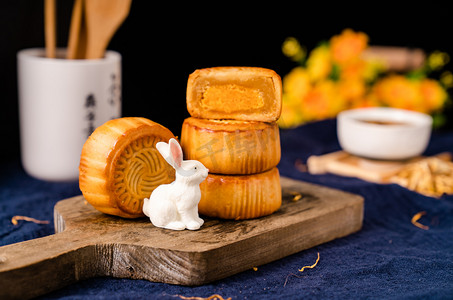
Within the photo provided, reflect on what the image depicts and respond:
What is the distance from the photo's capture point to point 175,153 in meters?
0.72

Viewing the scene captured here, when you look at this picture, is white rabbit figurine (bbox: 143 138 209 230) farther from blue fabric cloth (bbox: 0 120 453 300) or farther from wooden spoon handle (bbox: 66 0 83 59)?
wooden spoon handle (bbox: 66 0 83 59)

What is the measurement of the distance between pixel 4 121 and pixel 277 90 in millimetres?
748

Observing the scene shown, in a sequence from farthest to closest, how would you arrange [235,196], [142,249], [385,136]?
[385,136] < [235,196] < [142,249]

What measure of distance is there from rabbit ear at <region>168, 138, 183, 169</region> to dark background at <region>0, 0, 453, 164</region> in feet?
2.20

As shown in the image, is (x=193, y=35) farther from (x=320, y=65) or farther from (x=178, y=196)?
(x=178, y=196)

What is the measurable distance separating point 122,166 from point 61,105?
360 millimetres

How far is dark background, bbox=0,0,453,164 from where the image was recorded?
1.22 m

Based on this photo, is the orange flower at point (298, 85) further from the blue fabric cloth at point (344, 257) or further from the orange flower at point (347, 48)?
the blue fabric cloth at point (344, 257)

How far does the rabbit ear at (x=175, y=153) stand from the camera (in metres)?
0.72

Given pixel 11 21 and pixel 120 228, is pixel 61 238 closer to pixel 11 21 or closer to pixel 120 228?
pixel 120 228

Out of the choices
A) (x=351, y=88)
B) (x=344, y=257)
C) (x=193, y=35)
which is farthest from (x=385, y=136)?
(x=193, y=35)

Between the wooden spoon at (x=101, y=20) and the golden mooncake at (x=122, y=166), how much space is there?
14.4 inches

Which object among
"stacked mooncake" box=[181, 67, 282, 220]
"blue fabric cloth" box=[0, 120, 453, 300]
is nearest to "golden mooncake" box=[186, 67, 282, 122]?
"stacked mooncake" box=[181, 67, 282, 220]

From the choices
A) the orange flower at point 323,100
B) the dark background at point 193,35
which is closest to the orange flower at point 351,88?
the orange flower at point 323,100
